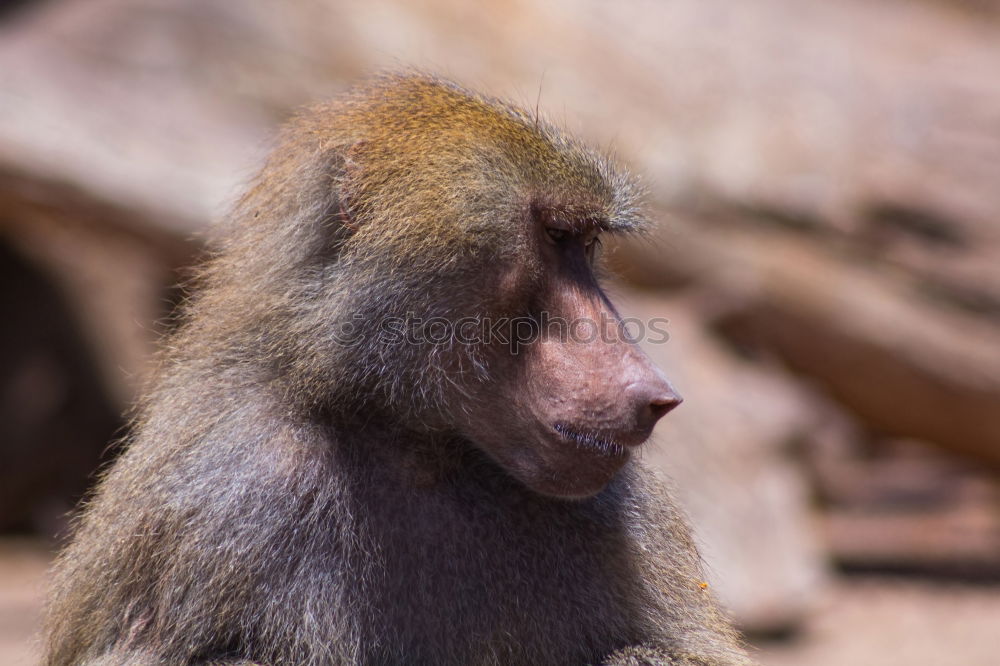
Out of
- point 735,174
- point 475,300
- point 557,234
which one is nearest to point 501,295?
point 475,300

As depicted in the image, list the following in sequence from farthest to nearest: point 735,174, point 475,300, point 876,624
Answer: point 876,624 → point 735,174 → point 475,300

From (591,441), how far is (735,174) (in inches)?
164

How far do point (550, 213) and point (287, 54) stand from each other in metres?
3.69

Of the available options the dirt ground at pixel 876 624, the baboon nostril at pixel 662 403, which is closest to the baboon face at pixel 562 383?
the baboon nostril at pixel 662 403

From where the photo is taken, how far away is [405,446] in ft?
8.80

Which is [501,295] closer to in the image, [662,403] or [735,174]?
[662,403]

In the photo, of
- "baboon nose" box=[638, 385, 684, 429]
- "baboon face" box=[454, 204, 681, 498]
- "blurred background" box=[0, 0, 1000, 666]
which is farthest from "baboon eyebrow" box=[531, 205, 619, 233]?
"blurred background" box=[0, 0, 1000, 666]

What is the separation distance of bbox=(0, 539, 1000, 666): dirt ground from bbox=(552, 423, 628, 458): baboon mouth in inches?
135

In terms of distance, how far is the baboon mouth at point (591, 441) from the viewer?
97.0 inches

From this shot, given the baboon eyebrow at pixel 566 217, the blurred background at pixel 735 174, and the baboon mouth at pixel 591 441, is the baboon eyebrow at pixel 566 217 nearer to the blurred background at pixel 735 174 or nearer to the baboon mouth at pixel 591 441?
the baboon mouth at pixel 591 441

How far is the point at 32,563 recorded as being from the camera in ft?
26.1

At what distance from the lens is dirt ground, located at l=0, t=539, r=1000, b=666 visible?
6.13 metres

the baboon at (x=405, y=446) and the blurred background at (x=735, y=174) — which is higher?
the blurred background at (x=735, y=174)

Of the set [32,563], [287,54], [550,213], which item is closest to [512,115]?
[550,213]
